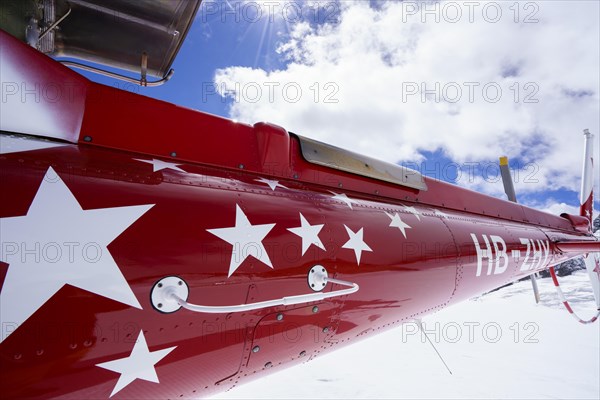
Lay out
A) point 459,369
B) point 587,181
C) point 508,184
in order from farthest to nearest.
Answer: point 587,181 < point 508,184 < point 459,369

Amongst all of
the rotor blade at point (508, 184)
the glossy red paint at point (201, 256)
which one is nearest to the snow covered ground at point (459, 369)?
the glossy red paint at point (201, 256)

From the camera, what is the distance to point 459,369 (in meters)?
4.68

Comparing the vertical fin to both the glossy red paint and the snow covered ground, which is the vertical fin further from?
the glossy red paint

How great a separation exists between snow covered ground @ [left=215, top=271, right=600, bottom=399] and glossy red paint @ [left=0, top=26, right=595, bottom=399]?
5.37ft

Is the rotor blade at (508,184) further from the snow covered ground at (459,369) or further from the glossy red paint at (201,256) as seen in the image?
the glossy red paint at (201,256)

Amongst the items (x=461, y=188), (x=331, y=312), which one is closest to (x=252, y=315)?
(x=331, y=312)

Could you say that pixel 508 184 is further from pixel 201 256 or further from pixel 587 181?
pixel 201 256

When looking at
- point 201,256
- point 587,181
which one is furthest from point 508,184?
point 201,256

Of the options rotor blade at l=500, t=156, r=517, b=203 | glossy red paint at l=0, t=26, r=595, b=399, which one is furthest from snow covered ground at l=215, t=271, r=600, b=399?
rotor blade at l=500, t=156, r=517, b=203

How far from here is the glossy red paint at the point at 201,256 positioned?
977mm

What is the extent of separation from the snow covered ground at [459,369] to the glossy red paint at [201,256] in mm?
1638

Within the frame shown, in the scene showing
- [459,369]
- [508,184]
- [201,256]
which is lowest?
[459,369]

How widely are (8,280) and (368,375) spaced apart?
4467 mm

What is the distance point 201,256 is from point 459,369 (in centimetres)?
494
